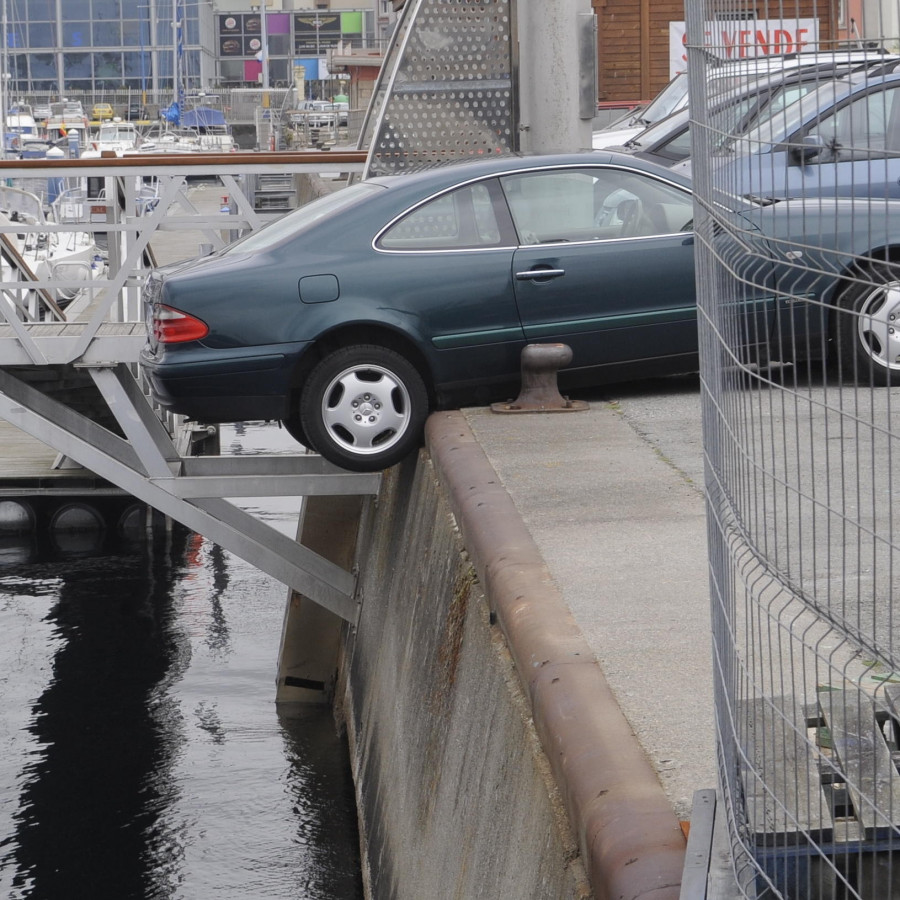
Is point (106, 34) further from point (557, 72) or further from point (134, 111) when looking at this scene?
point (557, 72)

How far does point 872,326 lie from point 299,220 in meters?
7.06

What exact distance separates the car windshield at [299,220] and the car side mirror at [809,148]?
21.2 feet

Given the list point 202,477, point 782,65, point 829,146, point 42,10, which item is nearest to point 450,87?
point 202,477

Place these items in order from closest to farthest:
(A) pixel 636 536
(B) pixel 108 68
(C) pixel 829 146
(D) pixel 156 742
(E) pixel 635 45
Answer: (C) pixel 829 146 → (A) pixel 636 536 → (D) pixel 156 742 → (E) pixel 635 45 → (B) pixel 108 68

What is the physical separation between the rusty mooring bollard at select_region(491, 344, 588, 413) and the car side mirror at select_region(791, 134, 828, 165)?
6170 millimetres

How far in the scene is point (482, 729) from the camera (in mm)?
4996

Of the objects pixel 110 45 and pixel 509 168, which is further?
pixel 110 45

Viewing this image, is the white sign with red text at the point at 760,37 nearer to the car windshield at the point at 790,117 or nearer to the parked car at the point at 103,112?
the car windshield at the point at 790,117

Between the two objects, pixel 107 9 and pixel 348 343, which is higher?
pixel 107 9

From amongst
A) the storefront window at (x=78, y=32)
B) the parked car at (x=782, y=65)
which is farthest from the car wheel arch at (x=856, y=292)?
the storefront window at (x=78, y=32)

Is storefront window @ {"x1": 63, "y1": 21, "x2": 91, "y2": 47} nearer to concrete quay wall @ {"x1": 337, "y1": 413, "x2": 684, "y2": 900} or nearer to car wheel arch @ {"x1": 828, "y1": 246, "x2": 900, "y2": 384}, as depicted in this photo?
concrete quay wall @ {"x1": 337, "y1": 413, "x2": 684, "y2": 900}

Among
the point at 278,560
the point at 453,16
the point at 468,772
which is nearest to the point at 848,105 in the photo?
the point at 468,772

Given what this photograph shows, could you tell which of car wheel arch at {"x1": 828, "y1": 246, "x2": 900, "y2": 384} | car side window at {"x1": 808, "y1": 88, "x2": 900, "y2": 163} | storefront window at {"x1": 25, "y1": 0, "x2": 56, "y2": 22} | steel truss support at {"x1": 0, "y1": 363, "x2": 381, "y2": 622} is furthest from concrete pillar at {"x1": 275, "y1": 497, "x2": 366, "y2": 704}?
storefront window at {"x1": 25, "y1": 0, "x2": 56, "y2": 22}

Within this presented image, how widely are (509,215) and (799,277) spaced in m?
6.54
